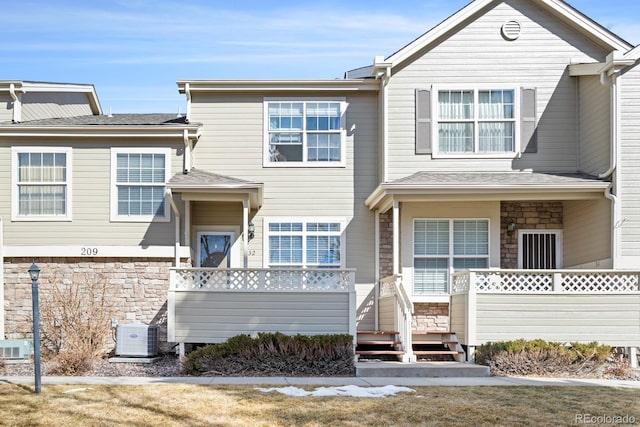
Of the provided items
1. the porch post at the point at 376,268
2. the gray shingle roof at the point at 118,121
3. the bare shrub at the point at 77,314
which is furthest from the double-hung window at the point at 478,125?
the bare shrub at the point at 77,314

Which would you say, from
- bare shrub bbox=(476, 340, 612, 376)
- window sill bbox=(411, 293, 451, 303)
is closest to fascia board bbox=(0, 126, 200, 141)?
window sill bbox=(411, 293, 451, 303)

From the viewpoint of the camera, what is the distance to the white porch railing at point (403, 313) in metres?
15.2

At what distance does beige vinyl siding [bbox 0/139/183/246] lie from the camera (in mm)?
17266

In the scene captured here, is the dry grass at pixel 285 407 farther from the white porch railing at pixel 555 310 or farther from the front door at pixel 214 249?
the front door at pixel 214 249

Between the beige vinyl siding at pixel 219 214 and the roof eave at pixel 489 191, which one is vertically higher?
→ the roof eave at pixel 489 191

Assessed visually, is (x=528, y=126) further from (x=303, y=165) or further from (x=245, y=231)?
(x=245, y=231)

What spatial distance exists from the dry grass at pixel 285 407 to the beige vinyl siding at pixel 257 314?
337 centimetres

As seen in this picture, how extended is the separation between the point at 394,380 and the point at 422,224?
5235 mm

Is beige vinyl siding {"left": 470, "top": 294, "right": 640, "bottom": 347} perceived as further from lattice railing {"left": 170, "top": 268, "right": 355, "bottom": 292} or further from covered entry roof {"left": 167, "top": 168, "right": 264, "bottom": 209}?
covered entry roof {"left": 167, "top": 168, "right": 264, "bottom": 209}

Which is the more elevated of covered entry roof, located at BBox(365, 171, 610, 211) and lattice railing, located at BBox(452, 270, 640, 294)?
covered entry roof, located at BBox(365, 171, 610, 211)

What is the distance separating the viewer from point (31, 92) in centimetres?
1862

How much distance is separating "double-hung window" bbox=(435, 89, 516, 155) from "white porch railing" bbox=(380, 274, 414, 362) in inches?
133

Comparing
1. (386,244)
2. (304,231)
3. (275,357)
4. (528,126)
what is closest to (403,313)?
(275,357)

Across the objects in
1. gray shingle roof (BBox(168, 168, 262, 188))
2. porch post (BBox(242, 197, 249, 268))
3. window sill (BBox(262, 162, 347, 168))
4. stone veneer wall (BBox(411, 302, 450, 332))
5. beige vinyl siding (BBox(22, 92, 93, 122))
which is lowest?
stone veneer wall (BBox(411, 302, 450, 332))
